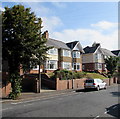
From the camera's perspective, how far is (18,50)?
1431 cm

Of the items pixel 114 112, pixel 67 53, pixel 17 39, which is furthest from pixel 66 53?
pixel 114 112

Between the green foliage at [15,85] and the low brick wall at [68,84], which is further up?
the green foliage at [15,85]

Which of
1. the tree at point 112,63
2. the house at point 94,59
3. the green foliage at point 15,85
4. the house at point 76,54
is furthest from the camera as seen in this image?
the house at point 94,59

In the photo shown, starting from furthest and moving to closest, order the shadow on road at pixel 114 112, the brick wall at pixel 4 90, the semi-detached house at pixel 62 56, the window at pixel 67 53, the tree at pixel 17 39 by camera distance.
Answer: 1. the window at pixel 67 53
2. the semi-detached house at pixel 62 56
3. the brick wall at pixel 4 90
4. the tree at pixel 17 39
5. the shadow on road at pixel 114 112

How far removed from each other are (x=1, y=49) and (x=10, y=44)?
92cm

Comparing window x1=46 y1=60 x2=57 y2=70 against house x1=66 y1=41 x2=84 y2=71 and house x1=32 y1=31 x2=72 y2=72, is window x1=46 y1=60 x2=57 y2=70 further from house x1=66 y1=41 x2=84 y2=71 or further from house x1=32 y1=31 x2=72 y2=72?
house x1=66 y1=41 x2=84 y2=71

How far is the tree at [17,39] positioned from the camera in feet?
46.2

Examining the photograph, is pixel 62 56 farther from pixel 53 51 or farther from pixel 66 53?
pixel 53 51

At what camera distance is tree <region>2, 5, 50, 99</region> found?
14.1 m

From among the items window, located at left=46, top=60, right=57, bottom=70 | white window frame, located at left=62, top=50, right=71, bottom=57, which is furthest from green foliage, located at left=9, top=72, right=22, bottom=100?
white window frame, located at left=62, top=50, right=71, bottom=57

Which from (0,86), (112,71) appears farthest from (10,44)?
(112,71)

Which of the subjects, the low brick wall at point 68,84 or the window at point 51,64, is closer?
the low brick wall at point 68,84

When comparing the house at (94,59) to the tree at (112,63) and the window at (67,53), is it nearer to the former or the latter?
the tree at (112,63)

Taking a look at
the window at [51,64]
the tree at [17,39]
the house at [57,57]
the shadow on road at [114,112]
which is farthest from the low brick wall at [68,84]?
the shadow on road at [114,112]
